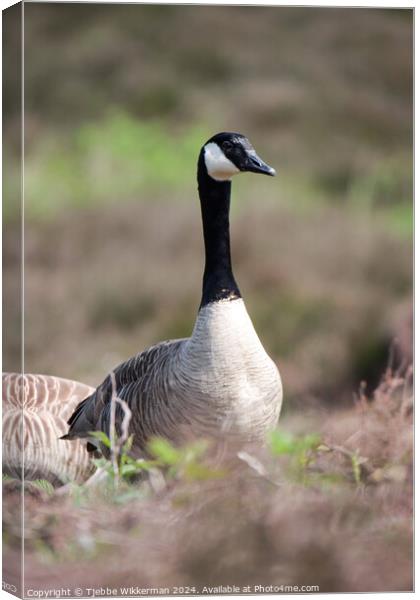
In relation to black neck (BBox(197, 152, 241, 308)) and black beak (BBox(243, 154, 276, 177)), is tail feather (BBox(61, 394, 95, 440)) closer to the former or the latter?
black neck (BBox(197, 152, 241, 308))

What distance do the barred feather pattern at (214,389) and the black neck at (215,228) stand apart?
0.18 meters

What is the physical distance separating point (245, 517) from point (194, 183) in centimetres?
668

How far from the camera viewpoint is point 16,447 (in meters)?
5.78

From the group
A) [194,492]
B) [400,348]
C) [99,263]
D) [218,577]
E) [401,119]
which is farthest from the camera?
[99,263]

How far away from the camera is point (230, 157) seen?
577cm

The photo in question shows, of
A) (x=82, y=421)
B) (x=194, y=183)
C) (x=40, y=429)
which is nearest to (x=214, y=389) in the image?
(x=82, y=421)

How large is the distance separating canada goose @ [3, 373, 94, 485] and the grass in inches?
9.9

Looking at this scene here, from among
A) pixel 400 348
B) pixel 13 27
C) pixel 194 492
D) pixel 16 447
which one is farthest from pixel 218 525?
pixel 400 348

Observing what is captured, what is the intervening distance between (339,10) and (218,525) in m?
2.57

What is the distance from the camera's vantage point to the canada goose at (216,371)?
5.51 metres

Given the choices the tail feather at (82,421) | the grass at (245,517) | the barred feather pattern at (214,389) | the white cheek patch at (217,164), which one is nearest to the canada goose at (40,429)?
the tail feather at (82,421)

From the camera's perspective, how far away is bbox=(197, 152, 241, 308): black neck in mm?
5875

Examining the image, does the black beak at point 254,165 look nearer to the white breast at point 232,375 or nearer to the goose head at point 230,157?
the goose head at point 230,157

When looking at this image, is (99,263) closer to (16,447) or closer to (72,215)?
(72,215)
